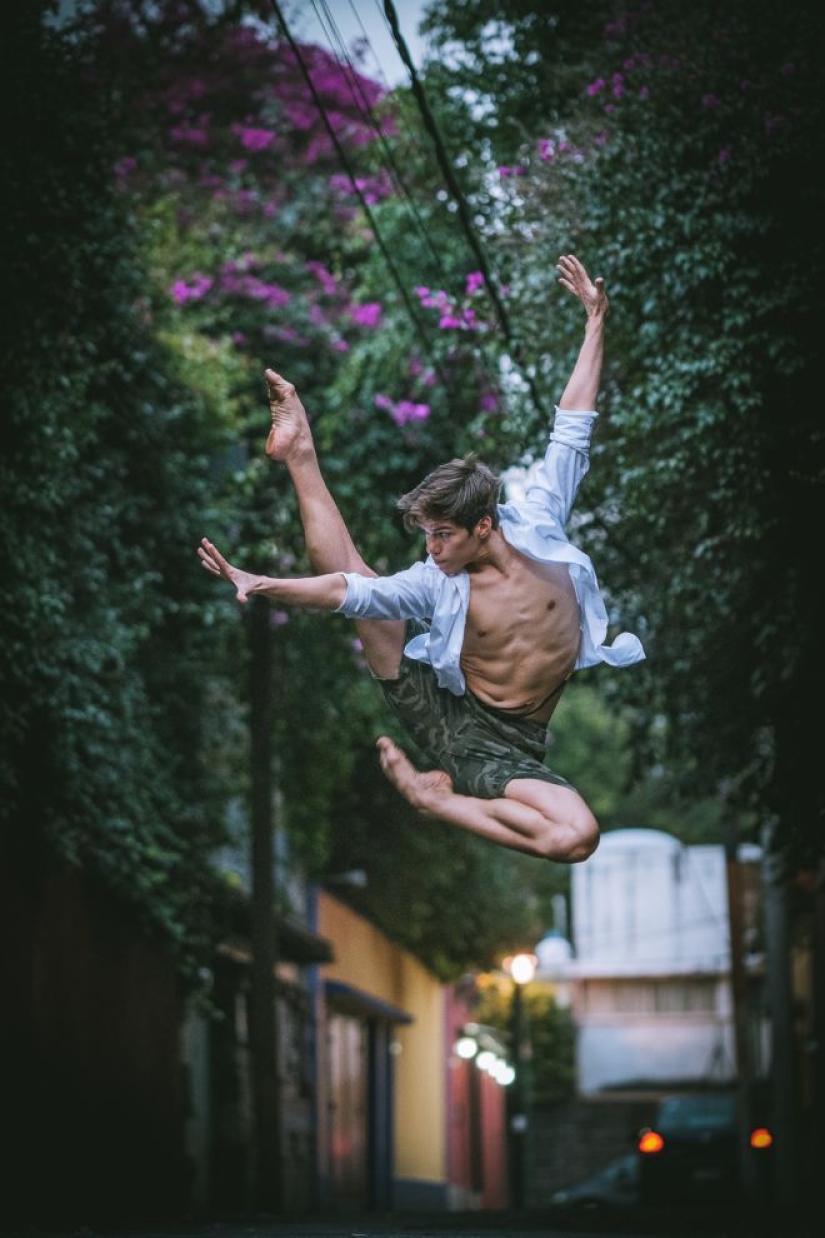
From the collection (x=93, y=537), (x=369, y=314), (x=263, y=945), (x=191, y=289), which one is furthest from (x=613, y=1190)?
(x=93, y=537)

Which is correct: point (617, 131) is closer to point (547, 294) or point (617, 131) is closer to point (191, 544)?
point (547, 294)

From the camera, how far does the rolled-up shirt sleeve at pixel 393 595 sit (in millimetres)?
6711

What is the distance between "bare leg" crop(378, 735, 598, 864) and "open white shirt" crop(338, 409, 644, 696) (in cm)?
47

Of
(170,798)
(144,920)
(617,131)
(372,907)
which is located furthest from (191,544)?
(372,907)

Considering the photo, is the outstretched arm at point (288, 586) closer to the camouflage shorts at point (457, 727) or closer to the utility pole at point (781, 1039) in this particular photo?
the camouflage shorts at point (457, 727)

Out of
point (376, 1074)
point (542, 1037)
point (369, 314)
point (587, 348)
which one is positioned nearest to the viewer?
point (587, 348)

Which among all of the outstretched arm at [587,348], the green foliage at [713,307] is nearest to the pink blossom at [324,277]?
the green foliage at [713,307]

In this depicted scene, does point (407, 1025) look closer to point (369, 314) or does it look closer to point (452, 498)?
point (369, 314)

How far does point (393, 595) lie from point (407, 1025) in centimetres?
3042

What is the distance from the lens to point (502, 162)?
15.6 meters

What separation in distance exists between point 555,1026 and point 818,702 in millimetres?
39008

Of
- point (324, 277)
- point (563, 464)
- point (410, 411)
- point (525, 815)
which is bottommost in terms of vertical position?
point (525, 815)

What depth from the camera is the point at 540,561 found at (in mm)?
7215

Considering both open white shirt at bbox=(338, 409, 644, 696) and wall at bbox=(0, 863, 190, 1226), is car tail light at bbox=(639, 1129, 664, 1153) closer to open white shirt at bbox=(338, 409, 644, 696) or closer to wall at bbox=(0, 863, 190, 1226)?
wall at bbox=(0, 863, 190, 1226)
